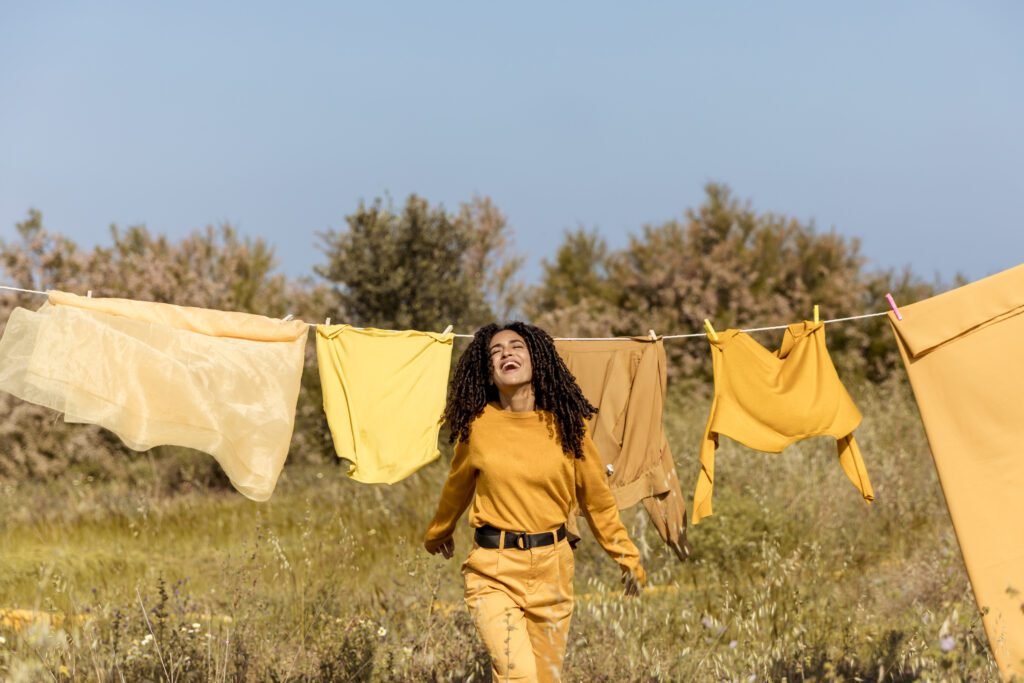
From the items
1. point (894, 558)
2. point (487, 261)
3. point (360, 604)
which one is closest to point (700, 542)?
point (894, 558)

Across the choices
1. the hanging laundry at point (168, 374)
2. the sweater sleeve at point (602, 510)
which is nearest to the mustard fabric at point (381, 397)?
the hanging laundry at point (168, 374)

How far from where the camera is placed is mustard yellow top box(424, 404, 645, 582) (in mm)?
4309

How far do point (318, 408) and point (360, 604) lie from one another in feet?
27.1

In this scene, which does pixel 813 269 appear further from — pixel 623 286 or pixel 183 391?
pixel 183 391

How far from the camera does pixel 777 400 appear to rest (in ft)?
17.0

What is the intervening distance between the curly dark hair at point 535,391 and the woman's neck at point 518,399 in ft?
0.15

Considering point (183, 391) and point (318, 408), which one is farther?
point (318, 408)

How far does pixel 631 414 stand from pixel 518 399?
3.06ft

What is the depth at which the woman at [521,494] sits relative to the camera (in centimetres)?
423

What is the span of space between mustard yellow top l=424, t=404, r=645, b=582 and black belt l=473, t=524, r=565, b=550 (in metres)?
0.03

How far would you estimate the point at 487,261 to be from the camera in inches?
864

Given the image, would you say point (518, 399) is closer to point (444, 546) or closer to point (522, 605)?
point (444, 546)

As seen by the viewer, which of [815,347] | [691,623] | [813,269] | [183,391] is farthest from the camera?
[813,269]

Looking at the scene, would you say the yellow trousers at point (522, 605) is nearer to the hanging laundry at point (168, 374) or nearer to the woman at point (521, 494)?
the woman at point (521, 494)
